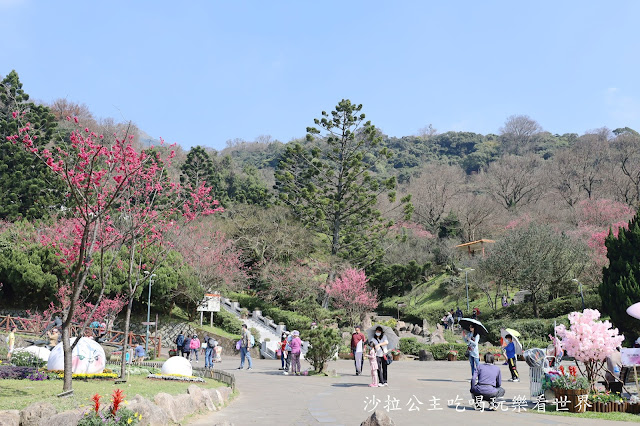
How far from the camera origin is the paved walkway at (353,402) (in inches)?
341

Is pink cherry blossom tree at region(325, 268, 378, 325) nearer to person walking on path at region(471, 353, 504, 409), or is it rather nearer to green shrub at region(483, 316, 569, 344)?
green shrub at region(483, 316, 569, 344)

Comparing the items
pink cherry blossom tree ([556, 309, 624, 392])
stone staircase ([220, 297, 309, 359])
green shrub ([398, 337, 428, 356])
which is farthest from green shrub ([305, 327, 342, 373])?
green shrub ([398, 337, 428, 356])

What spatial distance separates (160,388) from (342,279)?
99.6ft

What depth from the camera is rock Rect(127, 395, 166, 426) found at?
7301mm

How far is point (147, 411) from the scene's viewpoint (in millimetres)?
7434

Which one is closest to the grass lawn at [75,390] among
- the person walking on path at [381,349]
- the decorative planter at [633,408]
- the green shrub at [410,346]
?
the person walking on path at [381,349]

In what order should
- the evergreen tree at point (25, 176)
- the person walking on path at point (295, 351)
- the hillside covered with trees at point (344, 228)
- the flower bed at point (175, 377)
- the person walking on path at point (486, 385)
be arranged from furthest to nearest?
the evergreen tree at point (25, 176), the hillside covered with trees at point (344, 228), the person walking on path at point (295, 351), the flower bed at point (175, 377), the person walking on path at point (486, 385)

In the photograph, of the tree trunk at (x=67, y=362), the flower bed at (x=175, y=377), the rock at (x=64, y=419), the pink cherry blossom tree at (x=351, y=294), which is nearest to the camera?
the rock at (x=64, y=419)

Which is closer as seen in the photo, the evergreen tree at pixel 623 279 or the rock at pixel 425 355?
the rock at pixel 425 355

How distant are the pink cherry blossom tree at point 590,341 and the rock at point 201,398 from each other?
6.46 meters

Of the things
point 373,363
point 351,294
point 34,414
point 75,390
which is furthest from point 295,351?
point 351,294

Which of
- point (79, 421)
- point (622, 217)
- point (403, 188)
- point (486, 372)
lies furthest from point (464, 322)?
point (403, 188)

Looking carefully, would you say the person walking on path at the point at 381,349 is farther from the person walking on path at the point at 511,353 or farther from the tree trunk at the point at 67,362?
the tree trunk at the point at 67,362

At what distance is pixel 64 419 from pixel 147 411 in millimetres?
1063
